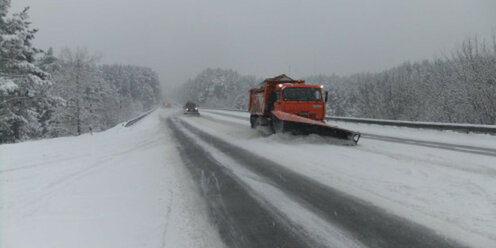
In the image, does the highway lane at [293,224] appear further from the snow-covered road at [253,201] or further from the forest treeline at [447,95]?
the forest treeline at [447,95]

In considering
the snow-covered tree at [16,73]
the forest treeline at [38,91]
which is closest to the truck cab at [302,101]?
the forest treeline at [38,91]

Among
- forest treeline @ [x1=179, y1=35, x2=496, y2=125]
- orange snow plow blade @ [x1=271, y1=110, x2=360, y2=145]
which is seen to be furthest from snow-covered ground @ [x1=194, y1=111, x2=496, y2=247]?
forest treeline @ [x1=179, y1=35, x2=496, y2=125]

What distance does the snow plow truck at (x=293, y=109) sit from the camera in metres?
10.9

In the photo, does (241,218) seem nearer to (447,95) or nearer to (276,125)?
(276,125)

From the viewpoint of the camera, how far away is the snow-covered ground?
12.1 feet

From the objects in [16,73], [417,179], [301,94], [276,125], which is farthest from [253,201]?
[16,73]

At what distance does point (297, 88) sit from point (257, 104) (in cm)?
391

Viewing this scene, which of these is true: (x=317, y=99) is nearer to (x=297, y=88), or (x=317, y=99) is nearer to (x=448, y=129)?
(x=297, y=88)

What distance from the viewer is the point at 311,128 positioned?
11.1m

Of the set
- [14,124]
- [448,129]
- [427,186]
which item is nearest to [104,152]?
[427,186]

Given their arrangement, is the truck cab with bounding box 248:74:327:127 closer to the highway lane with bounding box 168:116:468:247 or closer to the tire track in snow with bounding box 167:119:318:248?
the highway lane with bounding box 168:116:468:247

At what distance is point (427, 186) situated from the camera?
5.11 meters

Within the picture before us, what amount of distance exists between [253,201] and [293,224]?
1062mm

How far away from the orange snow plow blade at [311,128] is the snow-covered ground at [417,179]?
729mm
